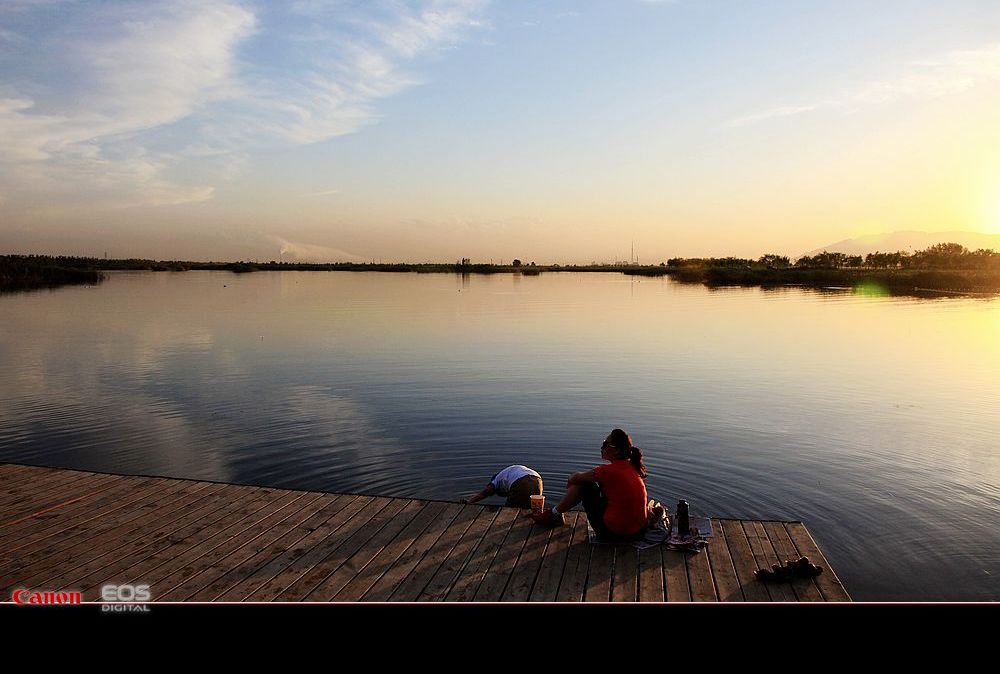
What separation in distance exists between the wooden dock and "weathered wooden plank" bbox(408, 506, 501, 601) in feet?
0.07

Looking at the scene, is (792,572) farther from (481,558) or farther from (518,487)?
(518,487)

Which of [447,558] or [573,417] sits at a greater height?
[447,558]

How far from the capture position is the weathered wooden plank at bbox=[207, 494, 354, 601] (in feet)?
23.7

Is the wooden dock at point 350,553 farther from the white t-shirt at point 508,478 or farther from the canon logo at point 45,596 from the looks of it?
the white t-shirt at point 508,478

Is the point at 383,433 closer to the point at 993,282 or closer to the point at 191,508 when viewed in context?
the point at 191,508

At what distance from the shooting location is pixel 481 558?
8133 millimetres

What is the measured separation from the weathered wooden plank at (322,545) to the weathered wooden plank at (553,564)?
2617 mm

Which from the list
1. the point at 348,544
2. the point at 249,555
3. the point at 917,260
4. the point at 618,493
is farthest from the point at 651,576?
the point at 917,260

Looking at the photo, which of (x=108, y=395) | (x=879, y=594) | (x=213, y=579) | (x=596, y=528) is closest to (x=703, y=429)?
(x=879, y=594)

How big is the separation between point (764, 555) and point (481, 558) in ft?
11.5

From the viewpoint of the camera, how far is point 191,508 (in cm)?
989

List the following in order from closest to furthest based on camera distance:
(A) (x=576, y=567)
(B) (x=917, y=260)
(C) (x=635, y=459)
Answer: (A) (x=576, y=567), (C) (x=635, y=459), (B) (x=917, y=260)

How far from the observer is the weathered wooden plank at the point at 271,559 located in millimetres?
7238
